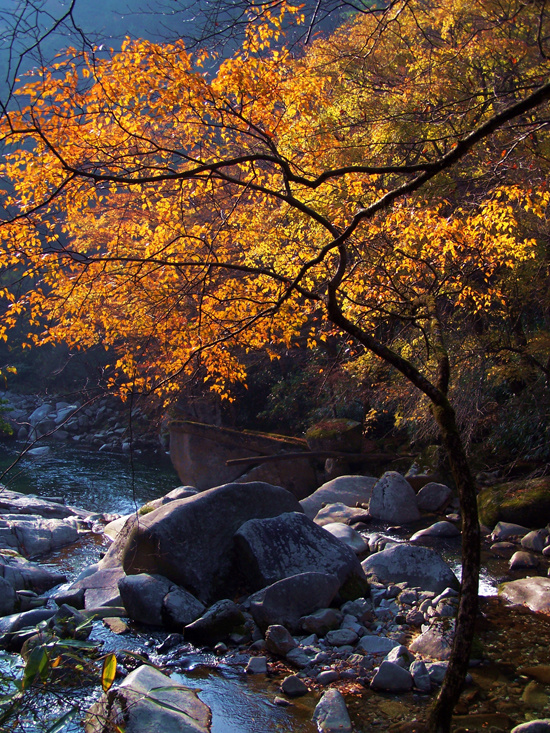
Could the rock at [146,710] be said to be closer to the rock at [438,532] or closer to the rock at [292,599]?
the rock at [292,599]

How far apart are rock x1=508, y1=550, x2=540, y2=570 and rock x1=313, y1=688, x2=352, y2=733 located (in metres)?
3.80

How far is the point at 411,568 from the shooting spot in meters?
6.98

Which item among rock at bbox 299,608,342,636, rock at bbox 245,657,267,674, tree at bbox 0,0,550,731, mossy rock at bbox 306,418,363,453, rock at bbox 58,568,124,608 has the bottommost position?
rock at bbox 245,657,267,674

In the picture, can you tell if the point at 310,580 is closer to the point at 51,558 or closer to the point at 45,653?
the point at 45,653

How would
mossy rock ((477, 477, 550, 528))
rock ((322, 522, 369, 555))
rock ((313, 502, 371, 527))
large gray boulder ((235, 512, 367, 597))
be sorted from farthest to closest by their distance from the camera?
rock ((313, 502, 371, 527))
mossy rock ((477, 477, 550, 528))
rock ((322, 522, 369, 555))
large gray boulder ((235, 512, 367, 597))

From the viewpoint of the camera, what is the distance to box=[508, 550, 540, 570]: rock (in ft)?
23.7

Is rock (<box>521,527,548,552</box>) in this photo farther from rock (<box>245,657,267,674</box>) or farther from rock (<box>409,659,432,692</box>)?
rock (<box>245,657,267,674</box>)

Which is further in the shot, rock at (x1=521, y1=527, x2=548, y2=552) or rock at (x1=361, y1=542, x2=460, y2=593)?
rock at (x1=521, y1=527, x2=548, y2=552)

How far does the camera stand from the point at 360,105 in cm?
1017

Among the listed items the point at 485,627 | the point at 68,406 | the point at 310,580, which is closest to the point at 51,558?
the point at 310,580

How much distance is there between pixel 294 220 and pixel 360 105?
239cm

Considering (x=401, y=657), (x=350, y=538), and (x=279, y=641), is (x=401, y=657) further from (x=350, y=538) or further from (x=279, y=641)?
(x=350, y=538)

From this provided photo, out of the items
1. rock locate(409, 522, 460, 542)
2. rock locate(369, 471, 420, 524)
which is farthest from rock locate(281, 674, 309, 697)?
rock locate(369, 471, 420, 524)

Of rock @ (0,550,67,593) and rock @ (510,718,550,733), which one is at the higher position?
rock @ (510,718,550,733)
